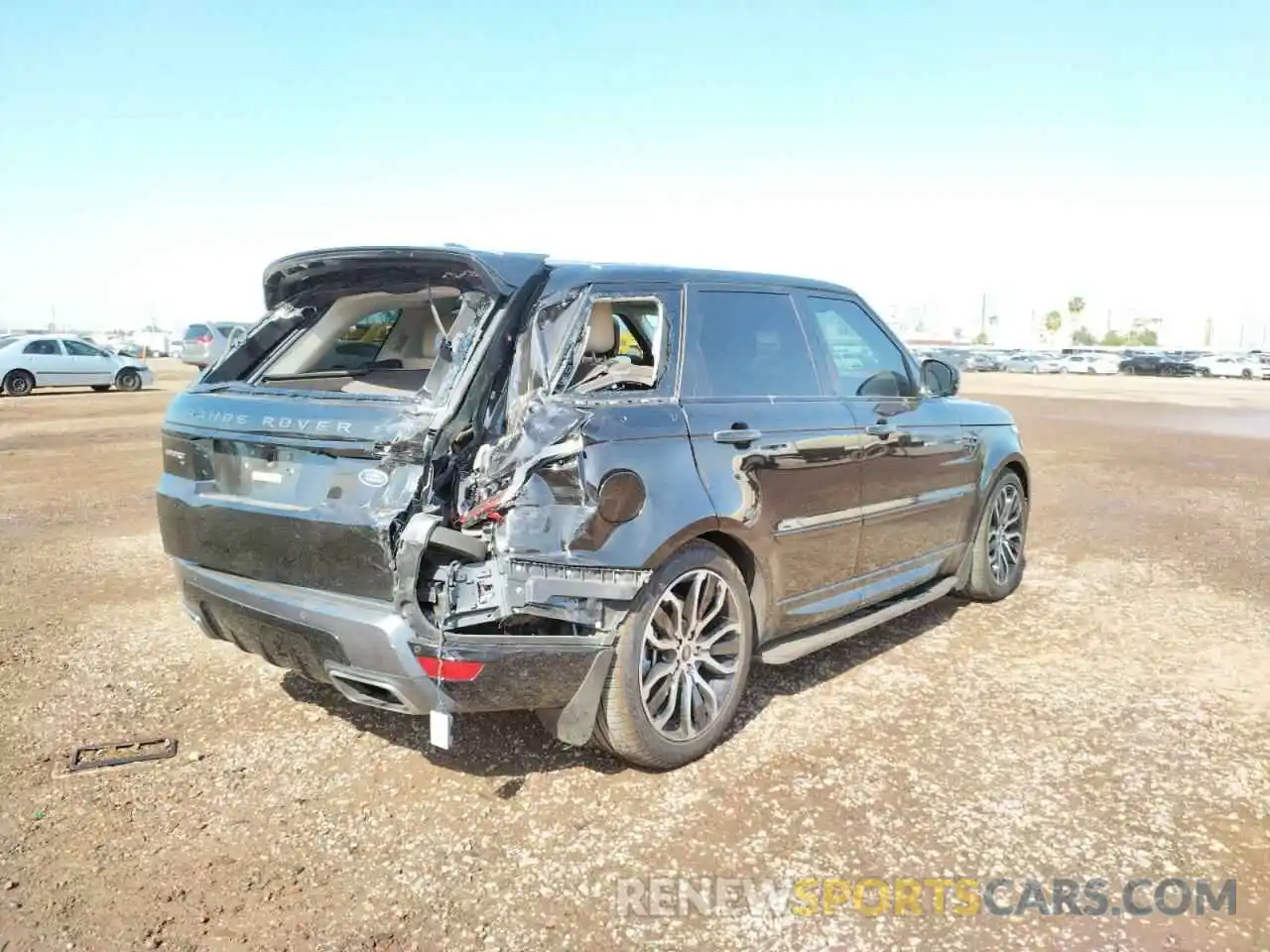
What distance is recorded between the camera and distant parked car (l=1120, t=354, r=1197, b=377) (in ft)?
178

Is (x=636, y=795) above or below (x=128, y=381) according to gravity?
below

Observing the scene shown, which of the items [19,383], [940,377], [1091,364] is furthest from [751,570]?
[1091,364]

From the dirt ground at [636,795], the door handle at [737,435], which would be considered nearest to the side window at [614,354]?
the door handle at [737,435]

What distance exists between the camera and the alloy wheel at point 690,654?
3.47 m

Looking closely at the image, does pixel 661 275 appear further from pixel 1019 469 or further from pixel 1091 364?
pixel 1091 364

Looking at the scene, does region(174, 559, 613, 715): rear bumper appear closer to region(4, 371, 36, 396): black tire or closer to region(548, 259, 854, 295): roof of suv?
region(548, 259, 854, 295): roof of suv

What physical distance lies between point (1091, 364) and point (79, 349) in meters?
54.9

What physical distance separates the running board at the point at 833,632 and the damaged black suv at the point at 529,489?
21mm

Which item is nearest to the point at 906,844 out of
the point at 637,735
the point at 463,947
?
the point at 637,735

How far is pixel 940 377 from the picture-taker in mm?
5305

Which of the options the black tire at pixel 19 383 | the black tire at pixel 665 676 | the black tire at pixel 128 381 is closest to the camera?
the black tire at pixel 665 676

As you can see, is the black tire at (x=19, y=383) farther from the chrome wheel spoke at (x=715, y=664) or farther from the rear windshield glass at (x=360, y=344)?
the chrome wheel spoke at (x=715, y=664)

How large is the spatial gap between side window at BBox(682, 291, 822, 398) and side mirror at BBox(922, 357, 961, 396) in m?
1.20

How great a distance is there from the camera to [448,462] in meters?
3.19
